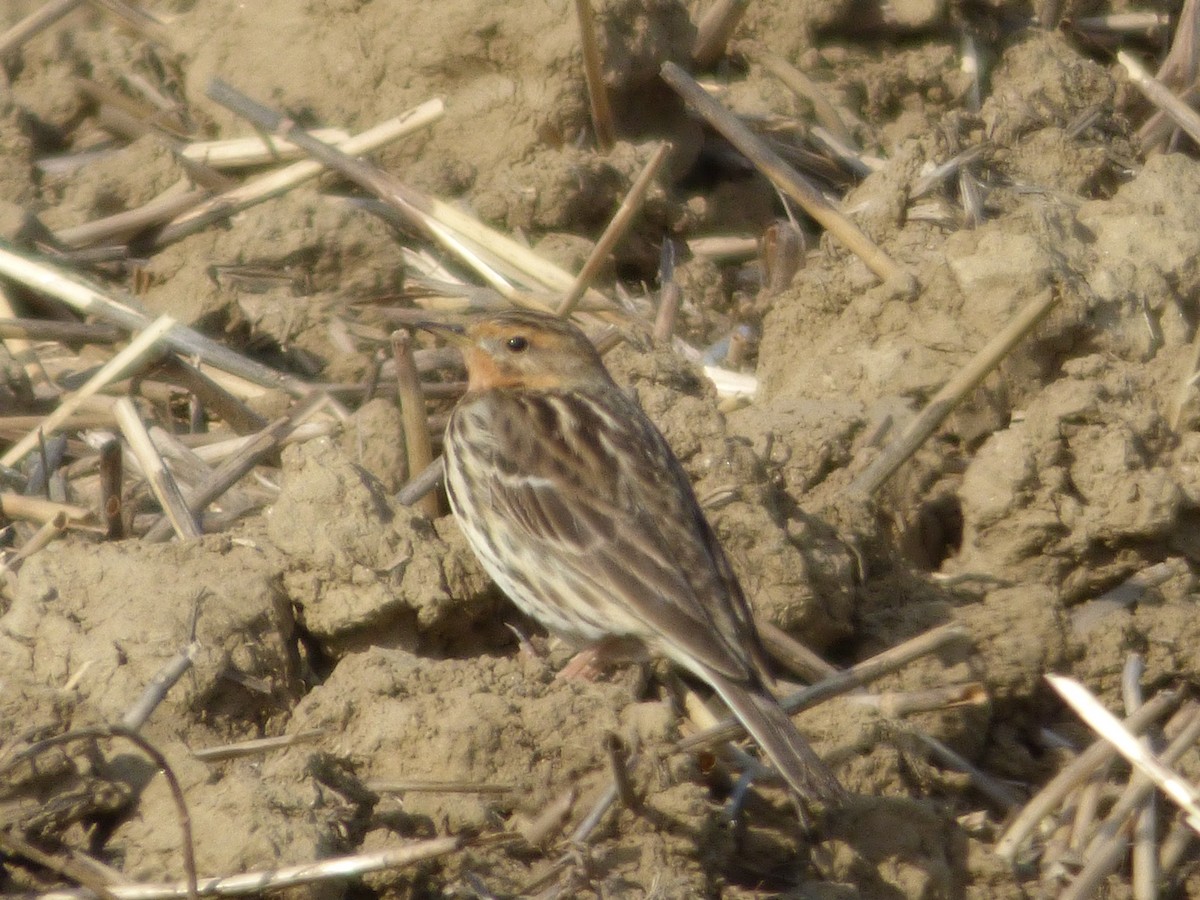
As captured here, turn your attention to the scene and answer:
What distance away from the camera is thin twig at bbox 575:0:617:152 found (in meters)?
7.84

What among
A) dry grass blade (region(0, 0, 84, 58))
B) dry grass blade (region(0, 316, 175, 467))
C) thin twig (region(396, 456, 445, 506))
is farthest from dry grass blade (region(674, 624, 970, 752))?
dry grass blade (region(0, 0, 84, 58))

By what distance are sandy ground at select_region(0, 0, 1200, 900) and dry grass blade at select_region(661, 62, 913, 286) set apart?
5.5 inches

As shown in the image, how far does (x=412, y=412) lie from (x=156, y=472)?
966mm

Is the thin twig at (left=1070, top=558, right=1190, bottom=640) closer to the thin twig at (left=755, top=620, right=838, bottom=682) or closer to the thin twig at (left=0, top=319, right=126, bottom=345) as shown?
the thin twig at (left=755, top=620, right=838, bottom=682)

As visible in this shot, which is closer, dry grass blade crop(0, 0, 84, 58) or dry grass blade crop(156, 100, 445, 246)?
dry grass blade crop(156, 100, 445, 246)

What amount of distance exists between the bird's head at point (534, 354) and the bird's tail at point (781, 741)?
169cm

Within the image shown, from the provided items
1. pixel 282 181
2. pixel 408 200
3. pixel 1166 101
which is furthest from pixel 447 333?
pixel 1166 101

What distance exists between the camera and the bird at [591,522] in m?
5.93

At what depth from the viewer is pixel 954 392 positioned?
23.3 ft

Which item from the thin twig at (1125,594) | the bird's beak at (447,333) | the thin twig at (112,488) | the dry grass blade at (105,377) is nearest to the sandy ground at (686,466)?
the thin twig at (1125,594)

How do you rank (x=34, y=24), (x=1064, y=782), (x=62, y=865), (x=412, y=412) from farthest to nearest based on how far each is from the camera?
(x=34, y=24)
(x=412, y=412)
(x=1064, y=782)
(x=62, y=865)

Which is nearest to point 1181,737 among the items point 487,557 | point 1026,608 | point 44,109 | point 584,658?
point 1026,608

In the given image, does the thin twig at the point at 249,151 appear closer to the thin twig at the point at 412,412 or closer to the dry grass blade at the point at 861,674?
the thin twig at the point at 412,412

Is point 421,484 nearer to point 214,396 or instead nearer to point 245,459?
point 245,459
